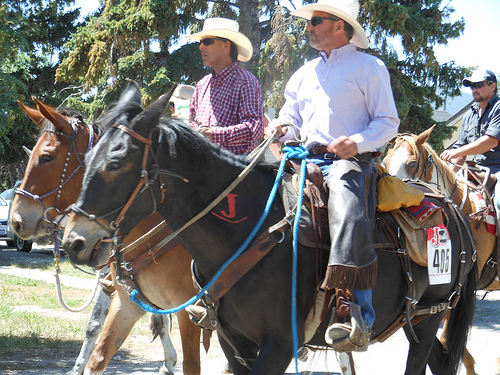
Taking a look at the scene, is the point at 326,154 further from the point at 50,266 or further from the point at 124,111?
the point at 50,266

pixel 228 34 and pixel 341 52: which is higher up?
pixel 228 34

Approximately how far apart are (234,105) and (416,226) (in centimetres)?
183

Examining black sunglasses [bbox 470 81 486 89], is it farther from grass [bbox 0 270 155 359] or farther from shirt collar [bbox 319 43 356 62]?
grass [bbox 0 270 155 359]

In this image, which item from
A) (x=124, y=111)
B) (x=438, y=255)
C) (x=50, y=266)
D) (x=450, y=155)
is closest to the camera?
(x=124, y=111)

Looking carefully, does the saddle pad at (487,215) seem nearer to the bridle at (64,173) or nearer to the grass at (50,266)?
the bridle at (64,173)

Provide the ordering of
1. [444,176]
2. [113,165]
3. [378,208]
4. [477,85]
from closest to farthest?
[113,165], [378,208], [444,176], [477,85]

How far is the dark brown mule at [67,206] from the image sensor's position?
4.21m

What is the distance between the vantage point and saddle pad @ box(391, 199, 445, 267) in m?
3.62

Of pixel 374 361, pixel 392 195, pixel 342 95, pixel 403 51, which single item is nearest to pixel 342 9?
pixel 342 95

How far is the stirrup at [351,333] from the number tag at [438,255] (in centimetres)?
89

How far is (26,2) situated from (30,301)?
12.8 meters

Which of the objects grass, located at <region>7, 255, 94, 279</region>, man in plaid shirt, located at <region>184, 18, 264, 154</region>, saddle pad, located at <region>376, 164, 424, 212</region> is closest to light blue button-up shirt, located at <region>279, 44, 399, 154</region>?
saddle pad, located at <region>376, 164, 424, 212</region>

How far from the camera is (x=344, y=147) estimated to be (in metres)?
3.24

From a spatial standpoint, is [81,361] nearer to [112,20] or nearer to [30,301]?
[30,301]
